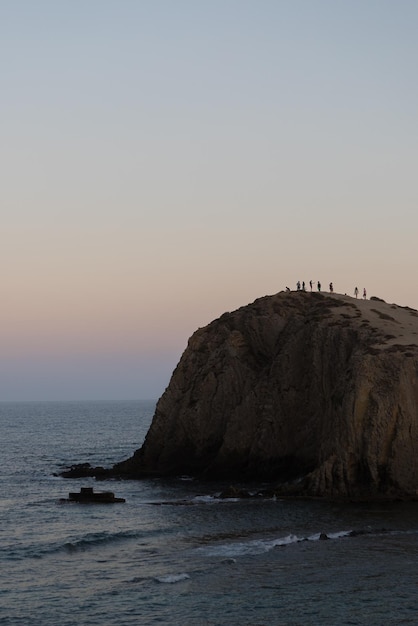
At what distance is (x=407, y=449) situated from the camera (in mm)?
76500

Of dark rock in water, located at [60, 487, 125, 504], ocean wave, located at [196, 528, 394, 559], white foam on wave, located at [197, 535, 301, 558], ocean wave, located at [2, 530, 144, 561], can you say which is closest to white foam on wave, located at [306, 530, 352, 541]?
ocean wave, located at [196, 528, 394, 559]

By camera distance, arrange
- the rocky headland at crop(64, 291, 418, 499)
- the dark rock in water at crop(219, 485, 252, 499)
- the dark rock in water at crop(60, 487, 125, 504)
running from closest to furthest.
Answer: the rocky headland at crop(64, 291, 418, 499) < the dark rock in water at crop(219, 485, 252, 499) < the dark rock in water at crop(60, 487, 125, 504)

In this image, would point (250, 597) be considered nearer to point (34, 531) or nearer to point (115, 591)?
point (115, 591)

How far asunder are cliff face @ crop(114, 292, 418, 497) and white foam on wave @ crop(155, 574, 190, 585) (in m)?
29.2

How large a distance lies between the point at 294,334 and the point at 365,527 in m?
37.6

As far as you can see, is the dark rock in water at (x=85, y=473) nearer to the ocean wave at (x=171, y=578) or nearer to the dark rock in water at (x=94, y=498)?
the dark rock in water at (x=94, y=498)

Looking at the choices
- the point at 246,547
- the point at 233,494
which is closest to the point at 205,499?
the point at 233,494

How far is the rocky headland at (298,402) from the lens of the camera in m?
77.6

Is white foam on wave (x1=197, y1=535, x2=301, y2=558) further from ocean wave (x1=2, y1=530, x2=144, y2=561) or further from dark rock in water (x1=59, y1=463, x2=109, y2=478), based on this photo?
dark rock in water (x1=59, y1=463, x2=109, y2=478)

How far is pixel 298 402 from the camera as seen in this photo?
312 feet

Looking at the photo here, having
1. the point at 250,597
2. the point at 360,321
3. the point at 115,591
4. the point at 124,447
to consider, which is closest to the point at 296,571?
the point at 250,597

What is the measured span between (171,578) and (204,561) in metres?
4.61

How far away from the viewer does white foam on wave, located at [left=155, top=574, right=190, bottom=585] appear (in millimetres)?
49875

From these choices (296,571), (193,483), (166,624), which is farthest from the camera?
(193,483)
